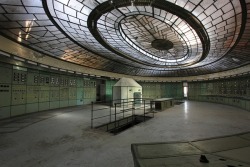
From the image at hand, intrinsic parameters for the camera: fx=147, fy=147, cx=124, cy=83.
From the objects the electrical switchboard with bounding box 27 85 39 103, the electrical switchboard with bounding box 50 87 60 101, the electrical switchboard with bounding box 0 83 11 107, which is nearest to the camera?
the electrical switchboard with bounding box 0 83 11 107

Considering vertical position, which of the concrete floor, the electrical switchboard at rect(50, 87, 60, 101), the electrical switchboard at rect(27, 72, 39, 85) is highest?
the electrical switchboard at rect(27, 72, 39, 85)

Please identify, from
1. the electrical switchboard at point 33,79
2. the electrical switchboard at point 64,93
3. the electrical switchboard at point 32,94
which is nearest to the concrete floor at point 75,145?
the electrical switchboard at point 32,94

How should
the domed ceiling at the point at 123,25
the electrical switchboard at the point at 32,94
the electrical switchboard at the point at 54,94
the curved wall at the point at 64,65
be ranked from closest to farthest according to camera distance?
1. the domed ceiling at the point at 123,25
2. the curved wall at the point at 64,65
3. the electrical switchboard at the point at 32,94
4. the electrical switchboard at the point at 54,94

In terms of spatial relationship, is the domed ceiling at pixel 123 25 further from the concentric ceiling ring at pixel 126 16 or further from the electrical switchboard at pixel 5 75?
the electrical switchboard at pixel 5 75

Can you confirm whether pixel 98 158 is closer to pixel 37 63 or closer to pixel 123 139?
pixel 123 139

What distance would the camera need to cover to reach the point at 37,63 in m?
9.94

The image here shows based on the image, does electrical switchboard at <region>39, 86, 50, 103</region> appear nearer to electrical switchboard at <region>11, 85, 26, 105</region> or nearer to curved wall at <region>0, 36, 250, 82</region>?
electrical switchboard at <region>11, 85, 26, 105</region>

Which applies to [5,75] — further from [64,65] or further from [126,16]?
[126,16]

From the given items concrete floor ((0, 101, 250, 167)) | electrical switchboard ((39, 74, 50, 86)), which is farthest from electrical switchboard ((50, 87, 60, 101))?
concrete floor ((0, 101, 250, 167))

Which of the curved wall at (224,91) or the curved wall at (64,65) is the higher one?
the curved wall at (64,65)

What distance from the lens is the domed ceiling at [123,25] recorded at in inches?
243

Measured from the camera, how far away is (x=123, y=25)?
8.91 m

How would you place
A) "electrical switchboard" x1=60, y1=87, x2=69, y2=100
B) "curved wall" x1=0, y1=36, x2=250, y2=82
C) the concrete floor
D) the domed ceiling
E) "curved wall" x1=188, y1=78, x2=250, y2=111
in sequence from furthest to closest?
"curved wall" x1=188, y1=78, x2=250, y2=111
"electrical switchboard" x1=60, y1=87, x2=69, y2=100
"curved wall" x1=0, y1=36, x2=250, y2=82
the domed ceiling
the concrete floor

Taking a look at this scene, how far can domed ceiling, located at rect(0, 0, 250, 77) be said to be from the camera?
6.18 metres
